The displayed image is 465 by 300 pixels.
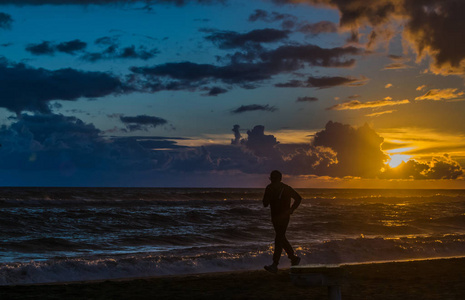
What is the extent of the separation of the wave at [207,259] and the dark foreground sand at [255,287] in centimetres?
186

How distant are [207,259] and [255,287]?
4864 millimetres

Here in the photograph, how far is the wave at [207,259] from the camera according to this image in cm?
1323

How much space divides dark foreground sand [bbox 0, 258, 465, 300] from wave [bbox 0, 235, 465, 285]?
186cm

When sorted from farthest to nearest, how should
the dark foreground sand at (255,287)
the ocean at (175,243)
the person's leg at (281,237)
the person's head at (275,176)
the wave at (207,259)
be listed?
the ocean at (175,243) → the wave at (207,259) → the person's leg at (281,237) → the person's head at (275,176) → the dark foreground sand at (255,287)

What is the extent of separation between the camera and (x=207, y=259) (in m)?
15.4

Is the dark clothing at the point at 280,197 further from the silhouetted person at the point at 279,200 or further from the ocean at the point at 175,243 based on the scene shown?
the ocean at the point at 175,243

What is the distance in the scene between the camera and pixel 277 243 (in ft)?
34.6

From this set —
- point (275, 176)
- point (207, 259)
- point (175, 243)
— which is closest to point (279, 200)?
point (275, 176)

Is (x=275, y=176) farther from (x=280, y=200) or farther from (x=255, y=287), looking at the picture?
(x=255, y=287)

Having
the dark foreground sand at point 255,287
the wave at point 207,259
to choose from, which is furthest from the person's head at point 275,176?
the wave at point 207,259

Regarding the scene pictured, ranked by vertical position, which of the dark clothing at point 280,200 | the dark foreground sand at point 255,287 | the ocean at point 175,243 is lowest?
the ocean at point 175,243

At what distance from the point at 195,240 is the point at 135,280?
9415 millimetres

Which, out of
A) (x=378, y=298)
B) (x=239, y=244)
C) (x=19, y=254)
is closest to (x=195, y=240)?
(x=239, y=244)

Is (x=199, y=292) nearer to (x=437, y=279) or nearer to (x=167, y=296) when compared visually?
(x=167, y=296)
